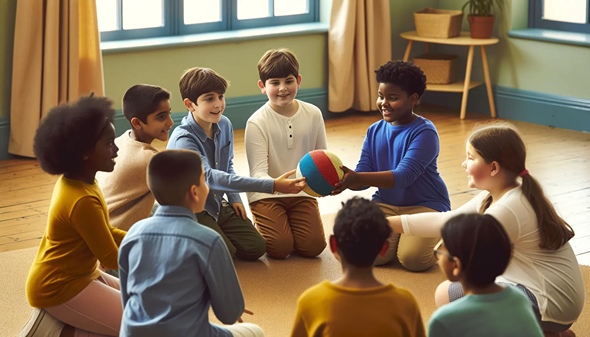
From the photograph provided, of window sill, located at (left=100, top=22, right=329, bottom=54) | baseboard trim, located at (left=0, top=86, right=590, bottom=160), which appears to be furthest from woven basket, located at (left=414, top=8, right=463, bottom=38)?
window sill, located at (left=100, top=22, right=329, bottom=54)

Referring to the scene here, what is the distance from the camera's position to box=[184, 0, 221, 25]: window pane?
21.4ft

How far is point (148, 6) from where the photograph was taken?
20.9ft

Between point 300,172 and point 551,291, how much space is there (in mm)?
1161

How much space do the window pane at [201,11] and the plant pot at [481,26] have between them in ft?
→ 5.77

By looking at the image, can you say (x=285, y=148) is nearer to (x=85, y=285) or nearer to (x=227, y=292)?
(x=85, y=285)

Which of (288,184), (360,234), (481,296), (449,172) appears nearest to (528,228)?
(481,296)

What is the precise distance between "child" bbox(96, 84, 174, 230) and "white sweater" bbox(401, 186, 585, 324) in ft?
3.82

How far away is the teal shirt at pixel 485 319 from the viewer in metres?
2.19

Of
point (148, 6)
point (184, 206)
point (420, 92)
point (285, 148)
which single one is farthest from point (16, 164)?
point (184, 206)

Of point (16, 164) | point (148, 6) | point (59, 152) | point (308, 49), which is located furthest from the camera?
point (308, 49)

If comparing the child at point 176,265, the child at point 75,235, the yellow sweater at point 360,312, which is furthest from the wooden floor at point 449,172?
the yellow sweater at point 360,312

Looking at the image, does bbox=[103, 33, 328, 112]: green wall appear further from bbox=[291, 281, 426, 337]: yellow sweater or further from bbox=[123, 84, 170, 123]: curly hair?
bbox=[291, 281, 426, 337]: yellow sweater

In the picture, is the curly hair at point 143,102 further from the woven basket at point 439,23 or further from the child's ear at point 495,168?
the woven basket at point 439,23

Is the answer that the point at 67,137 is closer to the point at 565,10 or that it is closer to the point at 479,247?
the point at 479,247
